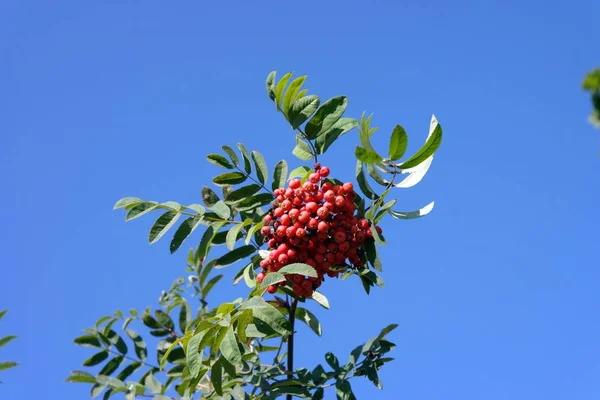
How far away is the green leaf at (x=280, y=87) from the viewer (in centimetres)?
292

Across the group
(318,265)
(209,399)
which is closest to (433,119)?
(318,265)

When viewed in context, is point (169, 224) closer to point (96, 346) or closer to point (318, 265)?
point (318, 265)

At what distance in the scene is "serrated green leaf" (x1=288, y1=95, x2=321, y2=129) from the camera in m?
2.86

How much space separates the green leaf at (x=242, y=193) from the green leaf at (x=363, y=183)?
1.47ft

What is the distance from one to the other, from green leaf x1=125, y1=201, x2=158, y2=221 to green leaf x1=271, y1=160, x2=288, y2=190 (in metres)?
0.50

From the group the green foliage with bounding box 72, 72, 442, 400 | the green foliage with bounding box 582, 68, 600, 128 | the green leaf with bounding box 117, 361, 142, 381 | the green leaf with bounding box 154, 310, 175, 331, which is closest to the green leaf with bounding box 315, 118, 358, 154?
the green foliage with bounding box 72, 72, 442, 400

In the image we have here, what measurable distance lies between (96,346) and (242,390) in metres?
1.47

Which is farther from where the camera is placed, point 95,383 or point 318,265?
point 95,383

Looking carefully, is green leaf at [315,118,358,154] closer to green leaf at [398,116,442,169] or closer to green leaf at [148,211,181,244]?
green leaf at [398,116,442,169]

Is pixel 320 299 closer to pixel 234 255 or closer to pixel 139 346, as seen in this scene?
pixel 234 255

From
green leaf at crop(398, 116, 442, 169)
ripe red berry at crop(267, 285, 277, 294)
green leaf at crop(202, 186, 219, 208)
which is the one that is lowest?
ripe red berry at crop(267, 285, 277, 294)

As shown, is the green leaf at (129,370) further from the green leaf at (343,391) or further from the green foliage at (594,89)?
the green foliage at (594,89)

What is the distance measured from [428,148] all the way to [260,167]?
2.47 feet

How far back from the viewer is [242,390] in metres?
2.84
